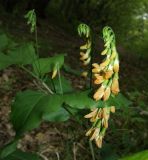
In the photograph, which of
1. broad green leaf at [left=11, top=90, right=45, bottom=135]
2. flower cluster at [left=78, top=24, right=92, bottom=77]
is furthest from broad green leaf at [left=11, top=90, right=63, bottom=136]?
flower cluster at [left=78, top=24, right=92, bottom=77]

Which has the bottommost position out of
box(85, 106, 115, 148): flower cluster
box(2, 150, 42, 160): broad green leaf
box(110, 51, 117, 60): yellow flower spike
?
box(2, 150, 42, 160): broad green leaf

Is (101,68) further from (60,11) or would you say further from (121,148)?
(60,11)

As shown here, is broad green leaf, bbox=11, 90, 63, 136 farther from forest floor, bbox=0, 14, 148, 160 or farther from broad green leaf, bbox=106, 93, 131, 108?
forest floor, bbox=0, 14, 148, 160

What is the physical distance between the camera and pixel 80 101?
1.25 m

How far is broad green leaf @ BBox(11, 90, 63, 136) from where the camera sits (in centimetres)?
124

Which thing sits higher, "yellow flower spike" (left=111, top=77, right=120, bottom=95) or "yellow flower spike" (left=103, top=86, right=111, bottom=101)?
"yellow flower spike" (left=111, top=77, right=120, bottom=95)

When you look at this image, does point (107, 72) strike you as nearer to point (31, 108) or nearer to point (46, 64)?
point (31, 108)

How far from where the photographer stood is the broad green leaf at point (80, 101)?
1.24 meters

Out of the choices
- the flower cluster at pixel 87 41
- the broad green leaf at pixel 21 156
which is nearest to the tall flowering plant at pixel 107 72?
the flower cluster at pixel 87 41

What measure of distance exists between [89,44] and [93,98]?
1.32ft

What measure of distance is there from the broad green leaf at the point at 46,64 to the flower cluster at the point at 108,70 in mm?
281

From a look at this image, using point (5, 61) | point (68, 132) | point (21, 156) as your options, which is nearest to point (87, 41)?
point (5, 61)

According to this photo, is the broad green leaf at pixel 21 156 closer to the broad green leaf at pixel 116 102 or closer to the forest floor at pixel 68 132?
the forest floor at pixel 68 132

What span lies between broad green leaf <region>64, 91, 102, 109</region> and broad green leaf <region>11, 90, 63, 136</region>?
25mm
